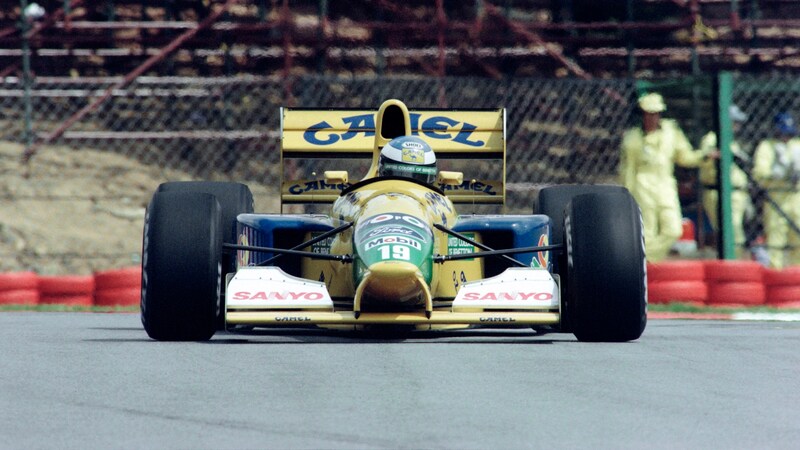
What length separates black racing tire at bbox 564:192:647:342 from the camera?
8352mm

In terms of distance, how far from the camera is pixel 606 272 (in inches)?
328

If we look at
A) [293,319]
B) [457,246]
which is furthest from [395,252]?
[457,246]

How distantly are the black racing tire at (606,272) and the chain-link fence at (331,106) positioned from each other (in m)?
5.73

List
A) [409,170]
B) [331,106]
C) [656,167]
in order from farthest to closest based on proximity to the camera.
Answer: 1. [656,167]
2. [331,106]
3. [409,170]

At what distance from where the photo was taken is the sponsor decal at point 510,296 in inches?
332

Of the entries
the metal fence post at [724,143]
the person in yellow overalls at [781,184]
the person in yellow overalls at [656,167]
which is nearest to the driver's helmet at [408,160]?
the metal fence post at [724,143]

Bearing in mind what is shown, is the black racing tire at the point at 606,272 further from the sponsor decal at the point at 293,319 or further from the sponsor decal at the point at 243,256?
the sponsor decal at the point at 243,256

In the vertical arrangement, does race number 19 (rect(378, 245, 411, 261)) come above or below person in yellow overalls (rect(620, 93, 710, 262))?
above

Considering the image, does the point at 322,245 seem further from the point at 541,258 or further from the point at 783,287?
the point at 783,287

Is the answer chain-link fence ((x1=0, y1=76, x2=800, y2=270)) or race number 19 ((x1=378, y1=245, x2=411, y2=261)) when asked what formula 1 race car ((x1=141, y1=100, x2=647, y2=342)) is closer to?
race number 19 ((x1=378, y1=245, x2=411, y2=261))

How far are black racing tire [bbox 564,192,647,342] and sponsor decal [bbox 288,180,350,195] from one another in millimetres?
2598

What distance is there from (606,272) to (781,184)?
8.33 meters

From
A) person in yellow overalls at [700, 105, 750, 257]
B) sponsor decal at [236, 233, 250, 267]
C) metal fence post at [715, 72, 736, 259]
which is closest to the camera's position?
sponsor decal at [236, 233, 250, 267]

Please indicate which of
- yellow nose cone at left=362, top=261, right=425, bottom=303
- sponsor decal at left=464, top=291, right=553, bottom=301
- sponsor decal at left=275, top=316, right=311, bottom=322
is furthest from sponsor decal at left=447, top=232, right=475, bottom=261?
sponsor decal at left=275, top=316, right=311, bottom=322
